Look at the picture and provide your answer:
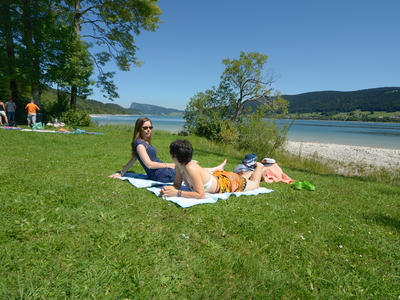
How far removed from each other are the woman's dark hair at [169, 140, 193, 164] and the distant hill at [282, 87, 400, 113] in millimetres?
141519

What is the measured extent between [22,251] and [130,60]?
24002 mm

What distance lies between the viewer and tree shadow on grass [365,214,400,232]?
4295mm

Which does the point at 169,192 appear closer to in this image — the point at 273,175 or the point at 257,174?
the point at 257,174

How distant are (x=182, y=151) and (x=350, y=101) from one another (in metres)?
196

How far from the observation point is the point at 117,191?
4531 millimetres

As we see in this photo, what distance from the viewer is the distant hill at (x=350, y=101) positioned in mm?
135875

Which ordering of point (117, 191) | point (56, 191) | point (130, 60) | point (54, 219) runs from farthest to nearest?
point (130, 60) < point (117, 191) < point (56, 191) < point (54, 219)

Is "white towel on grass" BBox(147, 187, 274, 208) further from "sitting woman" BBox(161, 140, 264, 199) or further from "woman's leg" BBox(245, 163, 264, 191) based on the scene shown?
"woman's leg" BBox(245, 163, 264, 191)

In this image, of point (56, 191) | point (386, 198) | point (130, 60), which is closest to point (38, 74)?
point (130, 60)

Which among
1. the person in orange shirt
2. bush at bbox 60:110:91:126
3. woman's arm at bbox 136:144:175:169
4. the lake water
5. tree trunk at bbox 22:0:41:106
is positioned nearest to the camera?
woman's arm at bbox 136:144:175:169

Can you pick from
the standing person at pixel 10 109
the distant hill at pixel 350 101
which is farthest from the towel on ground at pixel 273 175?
the distant hill at pixel 350 101

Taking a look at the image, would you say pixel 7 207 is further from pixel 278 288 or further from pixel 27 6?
pixel 27 6

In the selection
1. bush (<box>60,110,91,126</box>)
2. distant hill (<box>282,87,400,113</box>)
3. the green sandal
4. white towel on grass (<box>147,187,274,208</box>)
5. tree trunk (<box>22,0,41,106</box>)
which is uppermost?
distant hill (<box>282,87,400,113</box>)

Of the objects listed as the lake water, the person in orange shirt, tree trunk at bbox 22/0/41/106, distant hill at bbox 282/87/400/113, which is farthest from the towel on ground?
distant hill at bbox 282/87/400/113
